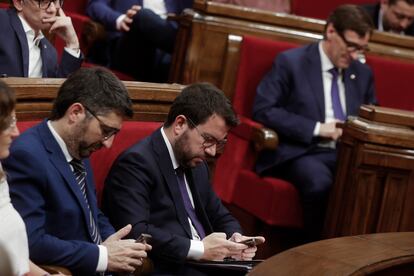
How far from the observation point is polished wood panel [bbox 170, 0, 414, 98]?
2355 millimetres

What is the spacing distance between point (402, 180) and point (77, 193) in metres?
0.98

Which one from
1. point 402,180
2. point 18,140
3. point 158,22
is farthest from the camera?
point 158,22

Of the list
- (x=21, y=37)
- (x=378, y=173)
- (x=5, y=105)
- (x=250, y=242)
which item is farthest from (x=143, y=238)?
(x=378, y=173)

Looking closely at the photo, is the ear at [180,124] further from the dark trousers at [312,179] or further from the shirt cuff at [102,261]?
the dark trousers at [312,179]

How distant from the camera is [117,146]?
156cm

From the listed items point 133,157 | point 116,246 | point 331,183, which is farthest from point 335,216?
point 116,246

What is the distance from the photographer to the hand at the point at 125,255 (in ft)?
4.20

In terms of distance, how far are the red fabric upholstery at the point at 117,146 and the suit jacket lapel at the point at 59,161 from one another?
24 centimetres

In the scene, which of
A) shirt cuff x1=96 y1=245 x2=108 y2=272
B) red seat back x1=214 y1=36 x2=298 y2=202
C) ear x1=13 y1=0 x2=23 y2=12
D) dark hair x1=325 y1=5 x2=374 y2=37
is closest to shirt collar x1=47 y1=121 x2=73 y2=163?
shirt cuff x1=96 y1=245 x2=108 y2=272

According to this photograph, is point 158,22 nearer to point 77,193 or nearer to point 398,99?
point 398,99

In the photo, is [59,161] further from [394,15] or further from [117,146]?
[394,15]

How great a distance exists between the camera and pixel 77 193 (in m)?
1.28

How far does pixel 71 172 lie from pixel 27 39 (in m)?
0.49

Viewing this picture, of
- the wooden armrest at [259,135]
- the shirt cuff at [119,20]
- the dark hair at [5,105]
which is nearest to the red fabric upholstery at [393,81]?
the wooden armrest at [259,135]
